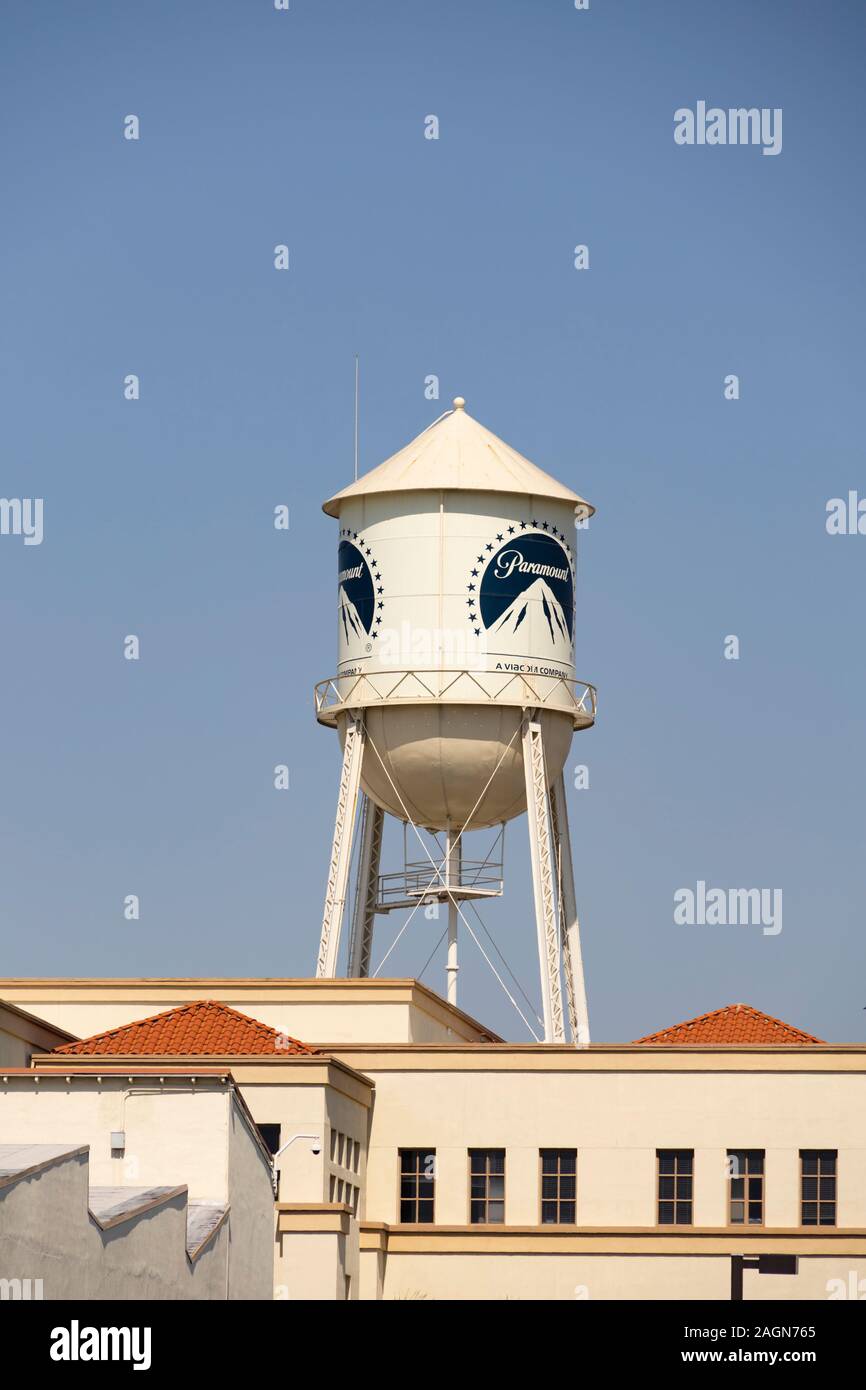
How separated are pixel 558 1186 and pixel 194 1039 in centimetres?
848

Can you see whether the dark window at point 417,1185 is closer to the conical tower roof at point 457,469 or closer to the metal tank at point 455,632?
the metal tank at point 455,632

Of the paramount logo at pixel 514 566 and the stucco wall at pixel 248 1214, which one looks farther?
the paramount logo at pixel 514 566

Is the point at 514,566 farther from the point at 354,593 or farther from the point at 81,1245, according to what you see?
the point at 81,1245

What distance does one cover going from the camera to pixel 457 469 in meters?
59.9

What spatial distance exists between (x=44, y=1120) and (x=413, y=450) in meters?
22.4

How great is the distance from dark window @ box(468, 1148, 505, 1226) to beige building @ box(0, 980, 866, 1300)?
0.03m

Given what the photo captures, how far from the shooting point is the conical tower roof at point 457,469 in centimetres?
5956

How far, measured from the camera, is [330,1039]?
57344 mm

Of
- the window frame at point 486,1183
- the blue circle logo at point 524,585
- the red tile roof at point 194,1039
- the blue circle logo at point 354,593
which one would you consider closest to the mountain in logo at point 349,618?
the blue circle logo at point 354,593
